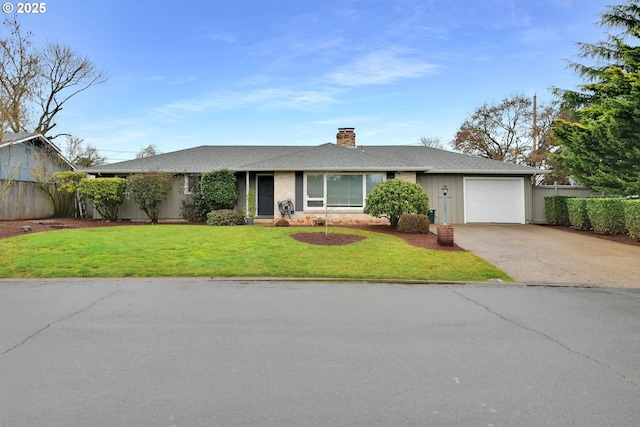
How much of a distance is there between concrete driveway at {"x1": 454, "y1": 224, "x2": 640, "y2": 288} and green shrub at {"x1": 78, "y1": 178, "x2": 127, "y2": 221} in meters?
14.6

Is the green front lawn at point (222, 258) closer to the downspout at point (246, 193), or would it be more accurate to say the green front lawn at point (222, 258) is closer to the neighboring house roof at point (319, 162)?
the downspout at point (246, 193)

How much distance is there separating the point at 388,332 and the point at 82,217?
19986 millimetres

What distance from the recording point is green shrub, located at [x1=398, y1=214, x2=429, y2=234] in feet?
43.4

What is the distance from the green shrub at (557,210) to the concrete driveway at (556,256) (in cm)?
238

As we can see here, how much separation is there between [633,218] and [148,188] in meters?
18.3

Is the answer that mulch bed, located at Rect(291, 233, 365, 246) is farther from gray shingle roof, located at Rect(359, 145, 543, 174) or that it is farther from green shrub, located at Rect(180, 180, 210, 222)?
gray shingle roof, located at Rect(359, 145, 543, 174)

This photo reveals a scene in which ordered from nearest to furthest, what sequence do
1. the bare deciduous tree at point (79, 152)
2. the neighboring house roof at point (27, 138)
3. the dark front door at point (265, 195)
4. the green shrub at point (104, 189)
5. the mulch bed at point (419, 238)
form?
the mulch bed at point (419, 238)
the green shrub at point (104, 189)
the dark front door at point (265, 195)
the neighboring house roof at point (27, 138)
the bare deciduous tree at point (79, 152)

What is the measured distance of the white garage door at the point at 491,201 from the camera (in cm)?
1812

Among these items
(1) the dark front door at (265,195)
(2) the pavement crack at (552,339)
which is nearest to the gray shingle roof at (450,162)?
(1) the dark front door at (265,195)

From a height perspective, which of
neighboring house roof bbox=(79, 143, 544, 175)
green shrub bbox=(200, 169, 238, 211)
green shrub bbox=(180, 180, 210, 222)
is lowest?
green shrub bbox=(180, 180, 210, 222)

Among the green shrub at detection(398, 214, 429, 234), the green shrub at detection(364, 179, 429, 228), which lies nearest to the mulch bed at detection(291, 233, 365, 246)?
the green shrub at detection(364, 179, 429, 228)

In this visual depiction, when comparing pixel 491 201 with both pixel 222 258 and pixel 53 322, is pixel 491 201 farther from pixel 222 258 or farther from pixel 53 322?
pixel 53 322

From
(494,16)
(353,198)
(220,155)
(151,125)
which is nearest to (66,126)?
(151,125)

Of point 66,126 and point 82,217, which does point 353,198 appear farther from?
point 66,126
